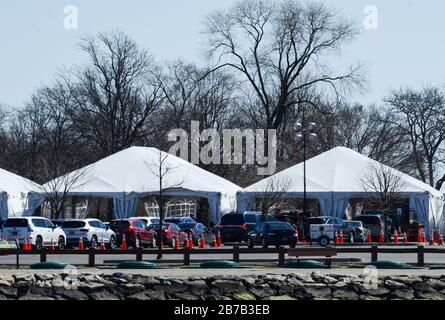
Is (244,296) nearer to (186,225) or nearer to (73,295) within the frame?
(73,295)

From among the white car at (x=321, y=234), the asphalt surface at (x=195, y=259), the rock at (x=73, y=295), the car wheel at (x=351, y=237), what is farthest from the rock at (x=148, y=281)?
the car wheel at (x=351, y=237)

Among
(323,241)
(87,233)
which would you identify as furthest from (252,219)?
(87,233)

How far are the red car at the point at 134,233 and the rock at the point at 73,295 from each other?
69.8ft

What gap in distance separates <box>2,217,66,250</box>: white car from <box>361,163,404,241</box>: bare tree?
1830 cm

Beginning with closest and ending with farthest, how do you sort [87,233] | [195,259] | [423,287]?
1. [423,287]
2. [195,259]
3. [87,233]

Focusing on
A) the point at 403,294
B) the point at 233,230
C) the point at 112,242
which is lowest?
the point at 403,294

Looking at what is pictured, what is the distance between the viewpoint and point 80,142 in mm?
85500

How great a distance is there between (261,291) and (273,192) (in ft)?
99.6

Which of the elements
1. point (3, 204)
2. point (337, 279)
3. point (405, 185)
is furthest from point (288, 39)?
point (337, 279)

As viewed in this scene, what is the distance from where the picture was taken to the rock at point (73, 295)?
30344mm

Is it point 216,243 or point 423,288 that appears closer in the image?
point 423,288

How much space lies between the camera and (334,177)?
62.2 meters

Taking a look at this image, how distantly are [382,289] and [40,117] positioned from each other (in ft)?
206

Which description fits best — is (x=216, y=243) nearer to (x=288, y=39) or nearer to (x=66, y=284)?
(x=66, y=284)
